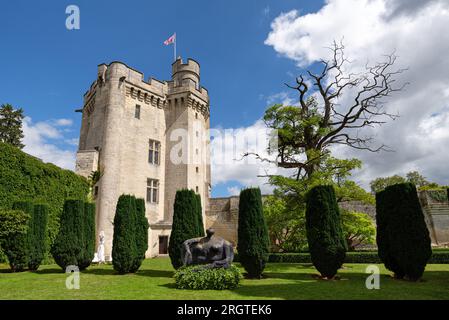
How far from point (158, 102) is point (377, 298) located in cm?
2689

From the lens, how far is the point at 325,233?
1210cm

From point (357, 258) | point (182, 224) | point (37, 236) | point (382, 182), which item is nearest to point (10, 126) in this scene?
point (37, 236)

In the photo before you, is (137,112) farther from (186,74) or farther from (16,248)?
(16,248)

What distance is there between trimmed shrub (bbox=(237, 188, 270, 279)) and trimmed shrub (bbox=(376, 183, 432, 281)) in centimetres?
475

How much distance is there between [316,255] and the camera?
12102 millimetres


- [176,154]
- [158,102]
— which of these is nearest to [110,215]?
[176,154]

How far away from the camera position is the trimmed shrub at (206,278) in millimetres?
9273

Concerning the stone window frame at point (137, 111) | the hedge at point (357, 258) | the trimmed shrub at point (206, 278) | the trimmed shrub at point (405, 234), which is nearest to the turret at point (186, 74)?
the stone window frame at point (137, 111)

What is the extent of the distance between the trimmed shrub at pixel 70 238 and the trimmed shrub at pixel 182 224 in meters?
4.92

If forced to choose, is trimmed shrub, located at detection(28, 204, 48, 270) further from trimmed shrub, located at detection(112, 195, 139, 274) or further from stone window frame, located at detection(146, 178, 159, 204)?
stone window frame, located at detection(146, 178, 159, 204)

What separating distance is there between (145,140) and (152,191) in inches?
189

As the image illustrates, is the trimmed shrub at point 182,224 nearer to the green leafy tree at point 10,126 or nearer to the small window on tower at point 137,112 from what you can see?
the small window on tower at point 137,112

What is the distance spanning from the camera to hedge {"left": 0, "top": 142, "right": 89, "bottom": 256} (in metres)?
17.2
